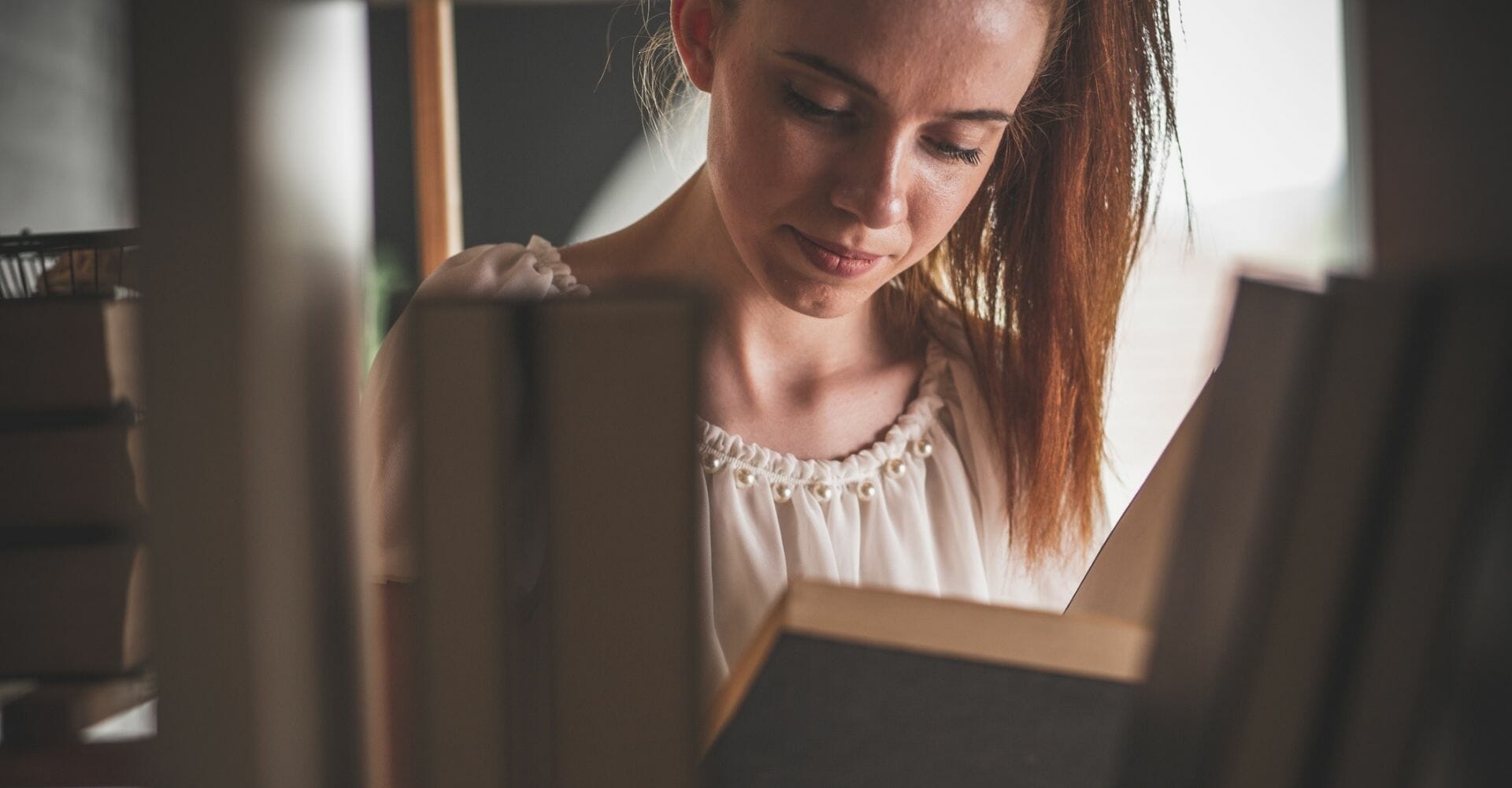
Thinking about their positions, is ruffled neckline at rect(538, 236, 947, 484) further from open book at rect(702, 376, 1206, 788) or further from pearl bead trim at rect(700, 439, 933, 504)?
open book at rect(702, 376, 1206, 788)

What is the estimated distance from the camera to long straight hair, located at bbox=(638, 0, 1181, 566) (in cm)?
76

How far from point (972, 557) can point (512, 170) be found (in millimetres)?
2942

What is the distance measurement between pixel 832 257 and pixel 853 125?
3.3 inches

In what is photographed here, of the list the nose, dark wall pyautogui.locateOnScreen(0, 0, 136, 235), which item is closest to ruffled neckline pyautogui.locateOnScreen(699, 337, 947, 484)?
the nose

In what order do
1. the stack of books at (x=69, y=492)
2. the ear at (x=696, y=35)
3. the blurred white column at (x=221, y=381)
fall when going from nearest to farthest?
the blurred white column at (x=221, y=381)
the stack of books at (x=69, y=492)
the ear at (x=696, y=35)

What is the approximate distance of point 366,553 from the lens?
20 cm

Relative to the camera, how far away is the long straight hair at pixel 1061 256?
2.49 ft

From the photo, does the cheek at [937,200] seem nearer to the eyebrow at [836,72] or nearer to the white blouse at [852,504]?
the eyebrow at [836,72]

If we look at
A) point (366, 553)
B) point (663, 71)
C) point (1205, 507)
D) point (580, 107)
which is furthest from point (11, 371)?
point (580, 107)

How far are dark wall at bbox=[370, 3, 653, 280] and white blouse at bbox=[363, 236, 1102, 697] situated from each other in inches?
106

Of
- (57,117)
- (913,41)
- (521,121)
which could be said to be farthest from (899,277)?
(521,121)

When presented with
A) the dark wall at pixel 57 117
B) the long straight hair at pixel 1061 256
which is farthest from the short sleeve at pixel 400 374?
the dark wall at pixel 57 117

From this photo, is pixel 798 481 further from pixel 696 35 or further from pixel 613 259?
pixel 696 35

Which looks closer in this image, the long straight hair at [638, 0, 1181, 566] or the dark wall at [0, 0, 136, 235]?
the long straight hair at [638, 0, 1181, 566]
